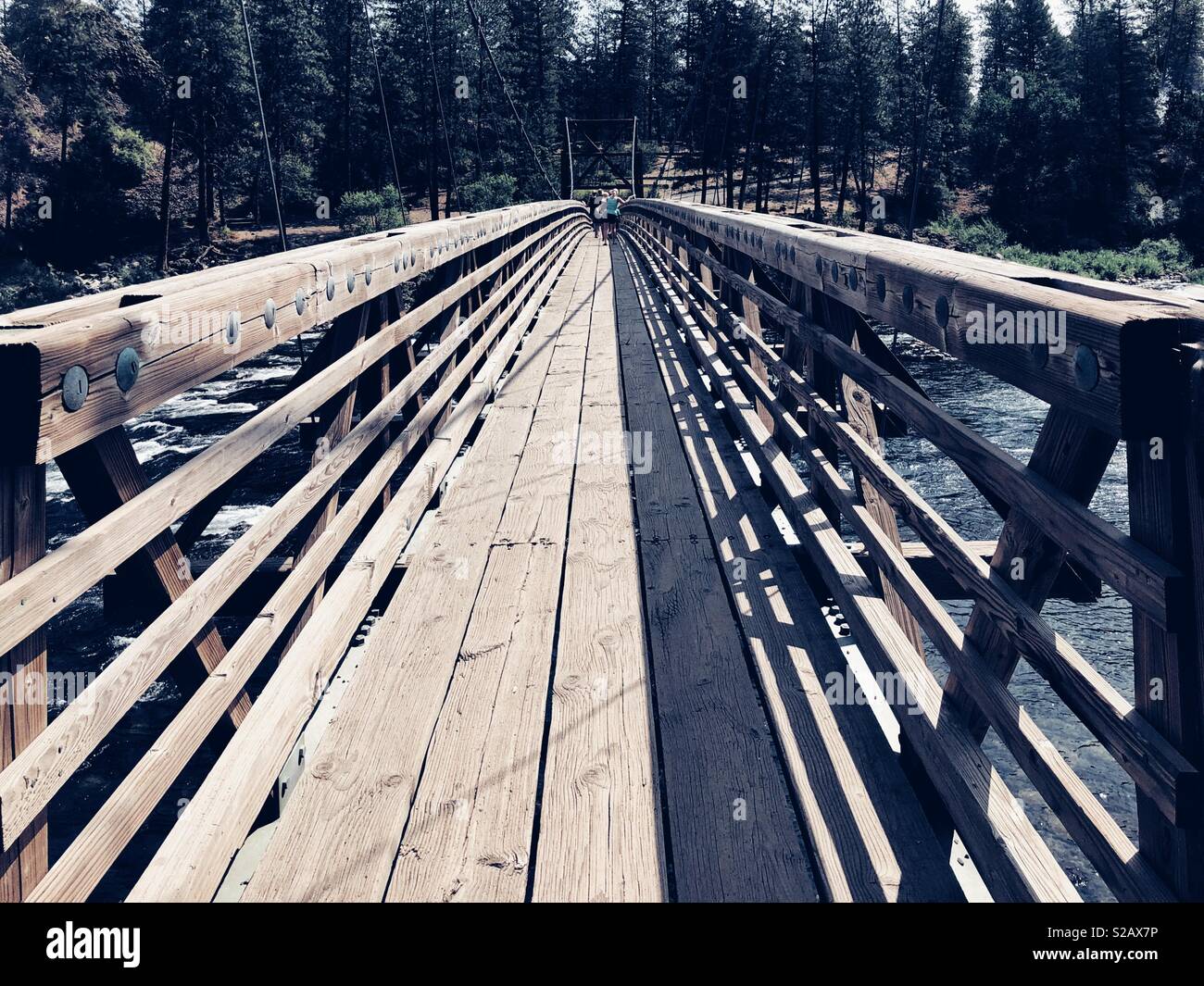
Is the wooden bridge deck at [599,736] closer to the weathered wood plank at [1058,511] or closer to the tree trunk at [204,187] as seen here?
the weathered wood plank at [1058,511]

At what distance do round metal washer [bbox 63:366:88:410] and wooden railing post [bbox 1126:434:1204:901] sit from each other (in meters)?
1.48

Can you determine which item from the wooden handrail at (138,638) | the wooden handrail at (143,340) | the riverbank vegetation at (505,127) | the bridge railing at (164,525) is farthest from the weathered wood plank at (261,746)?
the riverbank vegetation at (505,127)

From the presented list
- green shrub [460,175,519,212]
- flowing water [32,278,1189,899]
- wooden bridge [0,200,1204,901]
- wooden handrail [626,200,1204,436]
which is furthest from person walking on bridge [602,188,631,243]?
wooden handrail [626,200,1204,436]

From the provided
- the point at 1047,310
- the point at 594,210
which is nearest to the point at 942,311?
the point at 1047,310

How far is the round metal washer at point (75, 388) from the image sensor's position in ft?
4.59

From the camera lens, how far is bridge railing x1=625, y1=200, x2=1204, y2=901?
1.25 m

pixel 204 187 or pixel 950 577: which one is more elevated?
pixel 204 187

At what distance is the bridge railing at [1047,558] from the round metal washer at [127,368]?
151 cm

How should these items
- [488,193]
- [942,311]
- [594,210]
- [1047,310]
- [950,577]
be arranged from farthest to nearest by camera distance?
1. [594,210]
2. [488,193]
3. [950,577]
4. [942,311]
5. [1047,310]

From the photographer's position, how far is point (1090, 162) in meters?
49.4

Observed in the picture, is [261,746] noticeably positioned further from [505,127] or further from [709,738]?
[505,127]

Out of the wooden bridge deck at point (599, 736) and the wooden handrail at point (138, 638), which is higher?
the wooden handrail at point (138, 638)

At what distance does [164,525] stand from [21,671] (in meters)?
0.47

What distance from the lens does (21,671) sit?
1315 mm
